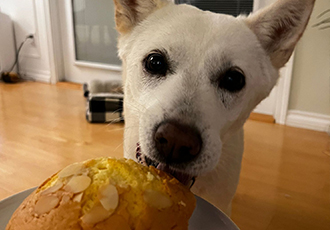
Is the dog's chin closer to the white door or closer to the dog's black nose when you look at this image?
the dog's black nose

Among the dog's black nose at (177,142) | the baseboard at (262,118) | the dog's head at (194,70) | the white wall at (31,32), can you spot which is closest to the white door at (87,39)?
the white wall at (31,32)

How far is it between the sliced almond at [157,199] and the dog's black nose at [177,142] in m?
0.15

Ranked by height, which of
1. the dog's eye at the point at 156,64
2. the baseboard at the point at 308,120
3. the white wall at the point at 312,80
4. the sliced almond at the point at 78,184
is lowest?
the baseboard at the point at 308,120

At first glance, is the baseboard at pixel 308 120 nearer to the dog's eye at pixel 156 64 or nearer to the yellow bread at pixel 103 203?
the dog's eye at pixel 156 64

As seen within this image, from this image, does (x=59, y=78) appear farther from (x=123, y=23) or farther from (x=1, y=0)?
(x=123, y=23)

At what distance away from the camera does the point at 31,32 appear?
4145mm

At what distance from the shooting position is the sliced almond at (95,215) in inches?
19.5

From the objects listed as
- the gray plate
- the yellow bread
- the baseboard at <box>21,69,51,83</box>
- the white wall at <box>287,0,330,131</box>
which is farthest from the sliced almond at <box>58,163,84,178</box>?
the baseboard at <box>21,69,51,83</box>

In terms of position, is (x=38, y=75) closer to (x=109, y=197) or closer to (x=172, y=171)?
(x=172, y=171)

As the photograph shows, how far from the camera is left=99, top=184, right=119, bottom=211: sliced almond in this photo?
1.68ft

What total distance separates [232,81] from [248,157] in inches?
48.8

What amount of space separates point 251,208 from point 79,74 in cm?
320

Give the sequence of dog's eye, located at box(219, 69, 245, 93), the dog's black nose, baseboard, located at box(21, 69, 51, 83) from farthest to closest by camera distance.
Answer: baseboard, located at box(21, 69, 51, 83), dog's eye, located at box(219, 69, 245, 93), the dog's black nose

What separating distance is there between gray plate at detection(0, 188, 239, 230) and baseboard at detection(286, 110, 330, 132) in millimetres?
2247
